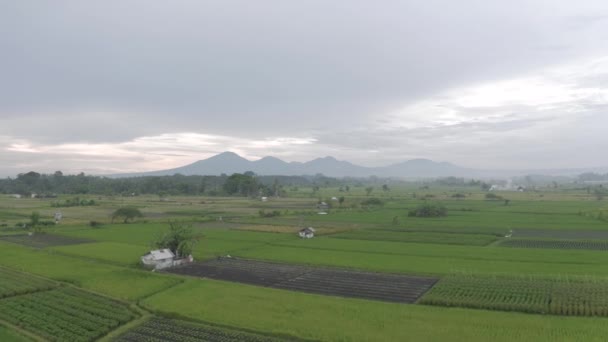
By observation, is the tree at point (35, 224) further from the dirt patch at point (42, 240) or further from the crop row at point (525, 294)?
the crop row at point (525, 294)

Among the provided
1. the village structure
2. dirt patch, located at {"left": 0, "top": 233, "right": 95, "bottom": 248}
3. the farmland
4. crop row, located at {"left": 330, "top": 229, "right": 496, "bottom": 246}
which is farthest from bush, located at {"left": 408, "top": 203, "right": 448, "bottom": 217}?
dirt patch, located at {"left": 0, "top": 233, "right": 95, "bottom": 248}

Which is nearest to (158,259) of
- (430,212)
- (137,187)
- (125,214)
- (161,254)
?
(161,254)

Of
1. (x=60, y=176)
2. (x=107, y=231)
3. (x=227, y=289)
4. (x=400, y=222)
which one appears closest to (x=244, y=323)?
(x=227, y=289)

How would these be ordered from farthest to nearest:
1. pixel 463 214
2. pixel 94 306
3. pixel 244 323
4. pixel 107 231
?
1. pixel 463 214
2. pixel 107 231
3. pixel 94 306
4. pixel 244 323

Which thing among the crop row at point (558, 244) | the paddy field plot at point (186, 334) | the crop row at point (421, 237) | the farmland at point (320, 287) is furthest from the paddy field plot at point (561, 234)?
the paddy field plot at point (186, 334)

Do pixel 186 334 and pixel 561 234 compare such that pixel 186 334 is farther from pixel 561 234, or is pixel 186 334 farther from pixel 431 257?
pixel 561 234

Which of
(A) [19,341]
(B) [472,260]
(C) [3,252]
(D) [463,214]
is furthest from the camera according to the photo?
(D) [463,214]

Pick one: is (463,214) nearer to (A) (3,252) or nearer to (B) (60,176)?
(A) (3,252)
